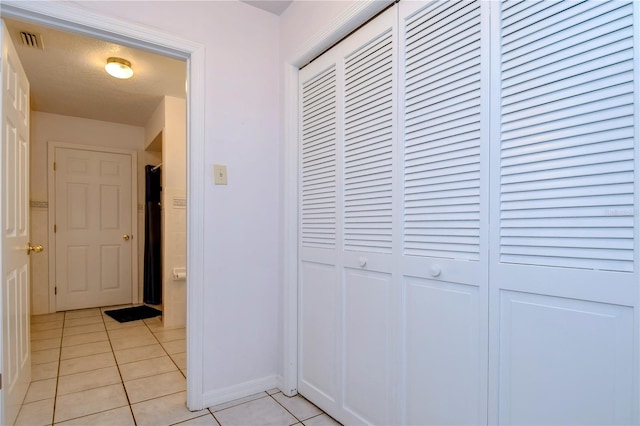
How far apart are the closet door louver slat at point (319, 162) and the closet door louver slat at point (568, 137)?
92cm

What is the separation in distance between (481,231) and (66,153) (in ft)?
16.0

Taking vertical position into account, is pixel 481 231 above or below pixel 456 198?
below

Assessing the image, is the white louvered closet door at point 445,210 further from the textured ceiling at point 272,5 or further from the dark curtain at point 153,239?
the dark curtain at point 153,239

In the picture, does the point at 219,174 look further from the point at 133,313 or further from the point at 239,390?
the point at 133,313

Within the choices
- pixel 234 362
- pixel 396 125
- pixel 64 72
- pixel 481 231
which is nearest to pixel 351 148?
pixel 396 125

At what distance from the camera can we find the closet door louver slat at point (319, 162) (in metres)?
1.87

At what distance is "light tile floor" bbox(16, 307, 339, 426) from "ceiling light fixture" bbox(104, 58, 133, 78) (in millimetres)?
2313

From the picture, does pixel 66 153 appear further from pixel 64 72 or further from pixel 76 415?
pixel 76 415

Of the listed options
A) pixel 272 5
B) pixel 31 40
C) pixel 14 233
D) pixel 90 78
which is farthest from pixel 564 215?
pixel 90 78

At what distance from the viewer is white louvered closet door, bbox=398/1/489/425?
1.19 metres

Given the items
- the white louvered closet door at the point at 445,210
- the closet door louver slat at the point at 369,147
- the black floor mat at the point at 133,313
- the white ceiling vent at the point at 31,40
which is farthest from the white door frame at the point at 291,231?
the black floor mat at the point at 133,313

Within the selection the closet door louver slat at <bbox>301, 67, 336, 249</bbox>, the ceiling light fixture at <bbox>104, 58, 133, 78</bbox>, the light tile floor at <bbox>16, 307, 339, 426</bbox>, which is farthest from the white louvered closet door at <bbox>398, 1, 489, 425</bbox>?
the ceiling light fixture at <bbox>104, 58, 133, 78</bbox>

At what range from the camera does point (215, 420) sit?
5.98ft

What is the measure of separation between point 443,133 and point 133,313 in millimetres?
4156
